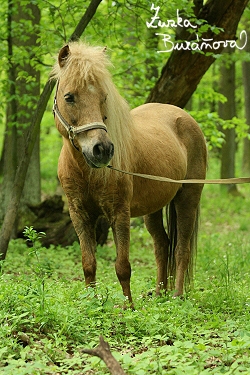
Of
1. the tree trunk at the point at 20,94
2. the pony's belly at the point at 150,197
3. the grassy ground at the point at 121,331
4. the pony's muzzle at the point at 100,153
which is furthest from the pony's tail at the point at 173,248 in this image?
the tree trunk at the point at 20,94

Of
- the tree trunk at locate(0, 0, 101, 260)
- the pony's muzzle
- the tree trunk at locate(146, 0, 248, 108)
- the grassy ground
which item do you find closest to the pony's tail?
the grassy ground

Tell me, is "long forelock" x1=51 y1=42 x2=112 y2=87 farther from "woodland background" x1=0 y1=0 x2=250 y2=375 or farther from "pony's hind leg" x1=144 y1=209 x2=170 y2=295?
"pony's hind leg" x1=144 y1=209 x2=170 y2=295

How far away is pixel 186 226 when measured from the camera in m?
6.34

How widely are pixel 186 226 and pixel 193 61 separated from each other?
9.57 ft

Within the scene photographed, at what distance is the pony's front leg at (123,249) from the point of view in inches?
188

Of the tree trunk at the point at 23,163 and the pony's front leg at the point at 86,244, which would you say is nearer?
the pony's front leg at the point at 86,244

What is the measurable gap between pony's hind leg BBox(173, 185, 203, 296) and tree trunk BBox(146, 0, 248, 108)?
2.30m

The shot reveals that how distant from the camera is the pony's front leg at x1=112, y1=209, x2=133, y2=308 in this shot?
4.77m

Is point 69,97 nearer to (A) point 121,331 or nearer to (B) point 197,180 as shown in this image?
(B) point 197,180

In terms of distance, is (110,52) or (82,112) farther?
(110,52)

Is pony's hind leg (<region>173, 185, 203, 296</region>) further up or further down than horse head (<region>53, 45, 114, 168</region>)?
further down

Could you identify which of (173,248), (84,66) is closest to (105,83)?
(84,66)

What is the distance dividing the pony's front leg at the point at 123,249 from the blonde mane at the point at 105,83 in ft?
1.64

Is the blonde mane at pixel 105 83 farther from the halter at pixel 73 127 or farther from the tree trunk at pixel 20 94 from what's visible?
the tree trunk at pixel 20 94
